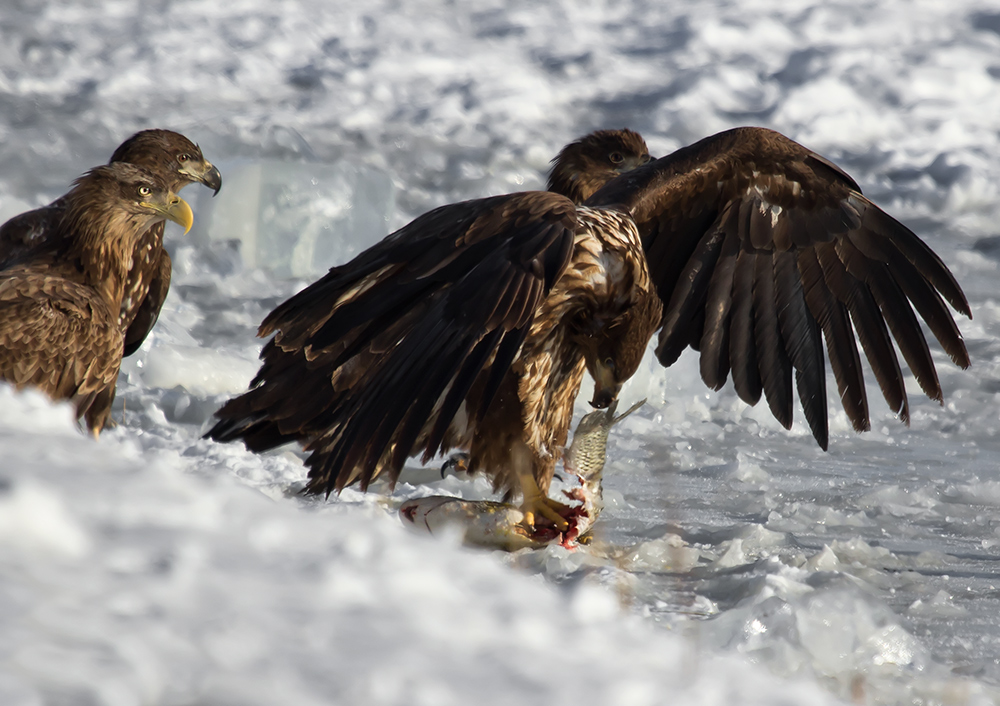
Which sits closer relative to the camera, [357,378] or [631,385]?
[357,378]

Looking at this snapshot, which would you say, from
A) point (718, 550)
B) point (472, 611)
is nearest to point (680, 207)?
point (718, 550)

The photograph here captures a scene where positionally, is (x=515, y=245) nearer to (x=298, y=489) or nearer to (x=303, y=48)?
(x=298, y=489)

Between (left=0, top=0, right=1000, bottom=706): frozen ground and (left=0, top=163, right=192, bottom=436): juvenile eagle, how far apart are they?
54 centimetres

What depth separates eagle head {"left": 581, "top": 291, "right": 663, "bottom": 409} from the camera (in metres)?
3.79

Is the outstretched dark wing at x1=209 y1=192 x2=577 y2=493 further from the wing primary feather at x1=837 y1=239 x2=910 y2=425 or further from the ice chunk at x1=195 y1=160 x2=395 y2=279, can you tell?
the ice chunk at x1=195 y1=160 x2=395 y2=279

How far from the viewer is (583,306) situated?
3.90 meters

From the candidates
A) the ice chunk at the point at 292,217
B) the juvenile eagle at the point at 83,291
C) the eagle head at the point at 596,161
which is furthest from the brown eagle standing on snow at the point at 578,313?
the ice chunk at the point at 292,217

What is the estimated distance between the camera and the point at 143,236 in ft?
15.6

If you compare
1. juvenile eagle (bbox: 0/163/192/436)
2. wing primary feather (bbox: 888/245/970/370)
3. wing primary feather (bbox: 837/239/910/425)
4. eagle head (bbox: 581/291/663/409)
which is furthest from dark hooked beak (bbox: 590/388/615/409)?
juvenile eagle (bbox: 0/163/192/436)

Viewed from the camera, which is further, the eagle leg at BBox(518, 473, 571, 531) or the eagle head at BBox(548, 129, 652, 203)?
the eagle head at BBox(548, 129, 652, 203)

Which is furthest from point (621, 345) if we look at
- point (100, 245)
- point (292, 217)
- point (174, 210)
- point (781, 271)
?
point (292, 217)

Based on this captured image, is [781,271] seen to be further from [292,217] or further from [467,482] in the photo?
[292,217]

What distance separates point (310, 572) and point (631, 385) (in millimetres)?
5567

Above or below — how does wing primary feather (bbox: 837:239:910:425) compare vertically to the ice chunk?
below
